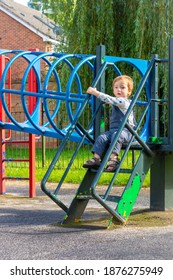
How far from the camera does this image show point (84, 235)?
22.2 ft

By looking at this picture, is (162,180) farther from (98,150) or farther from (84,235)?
(84,235)

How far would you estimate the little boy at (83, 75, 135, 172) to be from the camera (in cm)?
729

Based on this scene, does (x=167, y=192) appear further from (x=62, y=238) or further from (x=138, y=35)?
(x=138, y=35)

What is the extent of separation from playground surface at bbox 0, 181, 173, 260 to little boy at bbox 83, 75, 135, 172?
66 centimetres

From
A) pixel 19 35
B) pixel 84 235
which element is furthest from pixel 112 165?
pixel 19 35

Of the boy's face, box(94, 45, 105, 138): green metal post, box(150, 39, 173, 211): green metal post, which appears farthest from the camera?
box(150, 39, 173, 211): green metal post

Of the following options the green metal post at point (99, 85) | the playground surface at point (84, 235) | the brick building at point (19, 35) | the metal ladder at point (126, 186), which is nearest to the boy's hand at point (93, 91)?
the metal ladder at point (126, 186)

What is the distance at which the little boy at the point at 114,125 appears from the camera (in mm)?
7293

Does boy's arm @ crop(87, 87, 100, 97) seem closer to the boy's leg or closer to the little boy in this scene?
the little boy

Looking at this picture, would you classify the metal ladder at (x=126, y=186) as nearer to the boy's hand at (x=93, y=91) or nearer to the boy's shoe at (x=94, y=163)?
the boy's shoe at (x=94, y=163)

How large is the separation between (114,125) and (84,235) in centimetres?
143

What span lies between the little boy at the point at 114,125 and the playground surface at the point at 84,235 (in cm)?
66

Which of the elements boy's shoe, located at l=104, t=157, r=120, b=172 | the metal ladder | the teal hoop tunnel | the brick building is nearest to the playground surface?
the metal ladder

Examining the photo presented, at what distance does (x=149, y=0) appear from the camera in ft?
54.1
